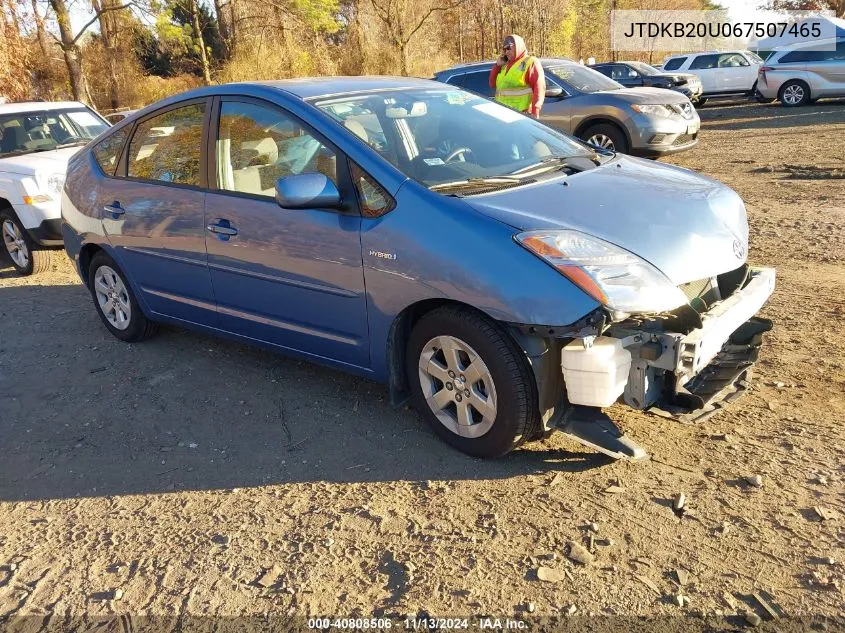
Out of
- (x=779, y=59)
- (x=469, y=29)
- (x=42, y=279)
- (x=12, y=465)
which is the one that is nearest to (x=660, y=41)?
(x=469, y=29)

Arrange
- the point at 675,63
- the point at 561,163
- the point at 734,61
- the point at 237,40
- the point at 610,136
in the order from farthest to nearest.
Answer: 1. the point at 237,40
2. the point at 675,63
3. the point at 734,61
4. the point at 610,136
5. the point at 561,163

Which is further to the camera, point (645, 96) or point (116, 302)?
point (645, 96)

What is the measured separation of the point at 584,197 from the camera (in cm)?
349

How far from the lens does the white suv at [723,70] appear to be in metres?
23.8

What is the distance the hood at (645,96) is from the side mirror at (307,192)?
8564 mm

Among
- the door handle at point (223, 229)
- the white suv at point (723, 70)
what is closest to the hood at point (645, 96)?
the door handle at point (223, 229)

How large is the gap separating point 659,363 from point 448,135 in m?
1.80

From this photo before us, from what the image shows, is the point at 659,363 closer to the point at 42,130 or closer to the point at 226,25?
the point at 42,130

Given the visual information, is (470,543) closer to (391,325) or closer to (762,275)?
(391,325)

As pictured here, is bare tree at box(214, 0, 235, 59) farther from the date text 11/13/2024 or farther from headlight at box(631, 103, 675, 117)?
the date text 11/13/2024

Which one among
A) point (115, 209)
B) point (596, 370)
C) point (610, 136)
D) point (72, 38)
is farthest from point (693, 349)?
point (72, 38)

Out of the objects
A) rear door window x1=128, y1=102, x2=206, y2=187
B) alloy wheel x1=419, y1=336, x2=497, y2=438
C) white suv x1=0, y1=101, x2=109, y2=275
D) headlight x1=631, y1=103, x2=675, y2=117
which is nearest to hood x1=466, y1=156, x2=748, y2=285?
alloy wheel x1=419, y1=336, x2=497, y2=438

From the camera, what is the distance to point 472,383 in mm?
3348

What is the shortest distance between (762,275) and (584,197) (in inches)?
43.1
